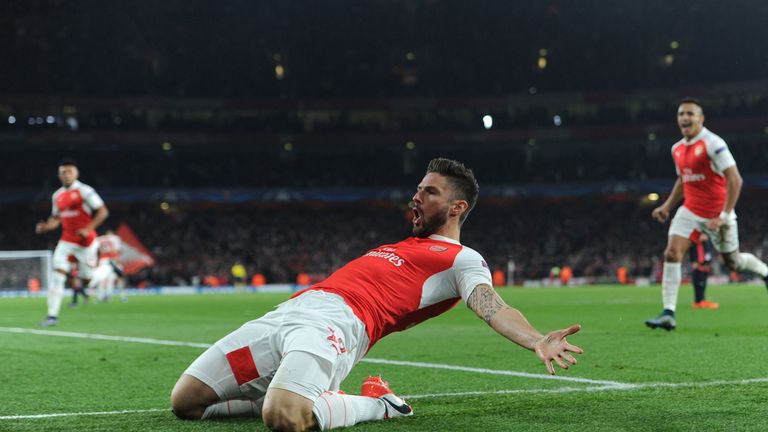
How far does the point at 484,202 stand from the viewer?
50844 millimetres

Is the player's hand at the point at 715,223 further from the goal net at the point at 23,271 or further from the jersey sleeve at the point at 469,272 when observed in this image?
the goal net at the point at 23,271

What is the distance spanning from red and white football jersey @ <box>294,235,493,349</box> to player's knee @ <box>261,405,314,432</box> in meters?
0.63

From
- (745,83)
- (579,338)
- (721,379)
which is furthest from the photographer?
(745,83)

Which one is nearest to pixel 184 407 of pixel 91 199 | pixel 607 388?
pixel 607 388

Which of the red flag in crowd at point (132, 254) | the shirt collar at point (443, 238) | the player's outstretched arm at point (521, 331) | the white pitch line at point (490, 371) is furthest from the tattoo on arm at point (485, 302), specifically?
the red flag in crowd at point (132, 254)

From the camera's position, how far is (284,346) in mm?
4238

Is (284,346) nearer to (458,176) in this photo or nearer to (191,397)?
(191,397)

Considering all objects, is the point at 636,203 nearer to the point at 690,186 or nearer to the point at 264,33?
the point at 264,33

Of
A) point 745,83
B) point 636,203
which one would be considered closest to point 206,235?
point 636,203

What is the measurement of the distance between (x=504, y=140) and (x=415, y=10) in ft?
28.0

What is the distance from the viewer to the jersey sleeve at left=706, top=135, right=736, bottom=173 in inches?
386

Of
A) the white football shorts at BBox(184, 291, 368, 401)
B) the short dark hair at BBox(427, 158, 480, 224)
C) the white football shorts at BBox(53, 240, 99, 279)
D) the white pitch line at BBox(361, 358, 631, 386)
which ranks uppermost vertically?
the short dark hair at BBox(427, 158, 480, 224)

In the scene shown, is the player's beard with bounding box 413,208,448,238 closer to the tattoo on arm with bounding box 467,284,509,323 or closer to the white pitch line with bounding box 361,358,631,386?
the tattoo on arm with bounding box 467,284,509,323

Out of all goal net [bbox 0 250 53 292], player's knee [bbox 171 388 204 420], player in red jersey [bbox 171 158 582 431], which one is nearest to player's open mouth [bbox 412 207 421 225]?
player in red jersey [bbox 171 158 582 431]
